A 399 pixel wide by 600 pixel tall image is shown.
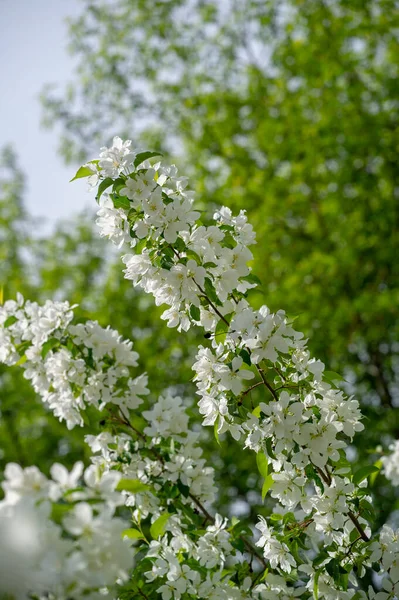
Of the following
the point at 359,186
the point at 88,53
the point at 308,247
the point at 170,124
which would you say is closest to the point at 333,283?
the point at 308,247

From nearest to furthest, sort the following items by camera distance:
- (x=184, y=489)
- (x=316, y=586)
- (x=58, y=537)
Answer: (x=58, y=537)
(x=316, y=586)
(x=184, y=489)

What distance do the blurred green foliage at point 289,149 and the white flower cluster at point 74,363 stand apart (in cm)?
547

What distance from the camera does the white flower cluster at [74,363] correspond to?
265 centimetres

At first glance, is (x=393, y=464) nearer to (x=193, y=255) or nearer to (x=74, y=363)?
(x=193, y=255)

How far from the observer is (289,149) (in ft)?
29.7

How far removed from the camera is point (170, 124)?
10922 mm

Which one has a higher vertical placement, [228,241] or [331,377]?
[228,241]

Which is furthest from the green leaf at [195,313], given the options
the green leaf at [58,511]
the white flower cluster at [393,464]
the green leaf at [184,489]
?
the white flower cluster at [393,464]

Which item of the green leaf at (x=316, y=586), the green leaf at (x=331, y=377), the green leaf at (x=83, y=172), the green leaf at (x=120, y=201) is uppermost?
the green leaf at (x=83, y=172)

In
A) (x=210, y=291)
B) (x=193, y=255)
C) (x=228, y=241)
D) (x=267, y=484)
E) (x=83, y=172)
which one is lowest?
(x=267, y=484)

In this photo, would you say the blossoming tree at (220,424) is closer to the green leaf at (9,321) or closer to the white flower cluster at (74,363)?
the white flower cluster at (74,363)

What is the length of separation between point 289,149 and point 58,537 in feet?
27.5

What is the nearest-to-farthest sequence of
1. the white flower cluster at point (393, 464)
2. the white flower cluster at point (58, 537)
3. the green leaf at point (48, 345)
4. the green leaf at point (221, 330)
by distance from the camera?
the white flower cluster at point (58, 537), the green leaf at point (221, 330), the green leaf at point (48, 345), the white flower cluster at point (393, 464)

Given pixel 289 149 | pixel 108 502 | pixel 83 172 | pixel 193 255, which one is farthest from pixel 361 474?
pixel 289 149
